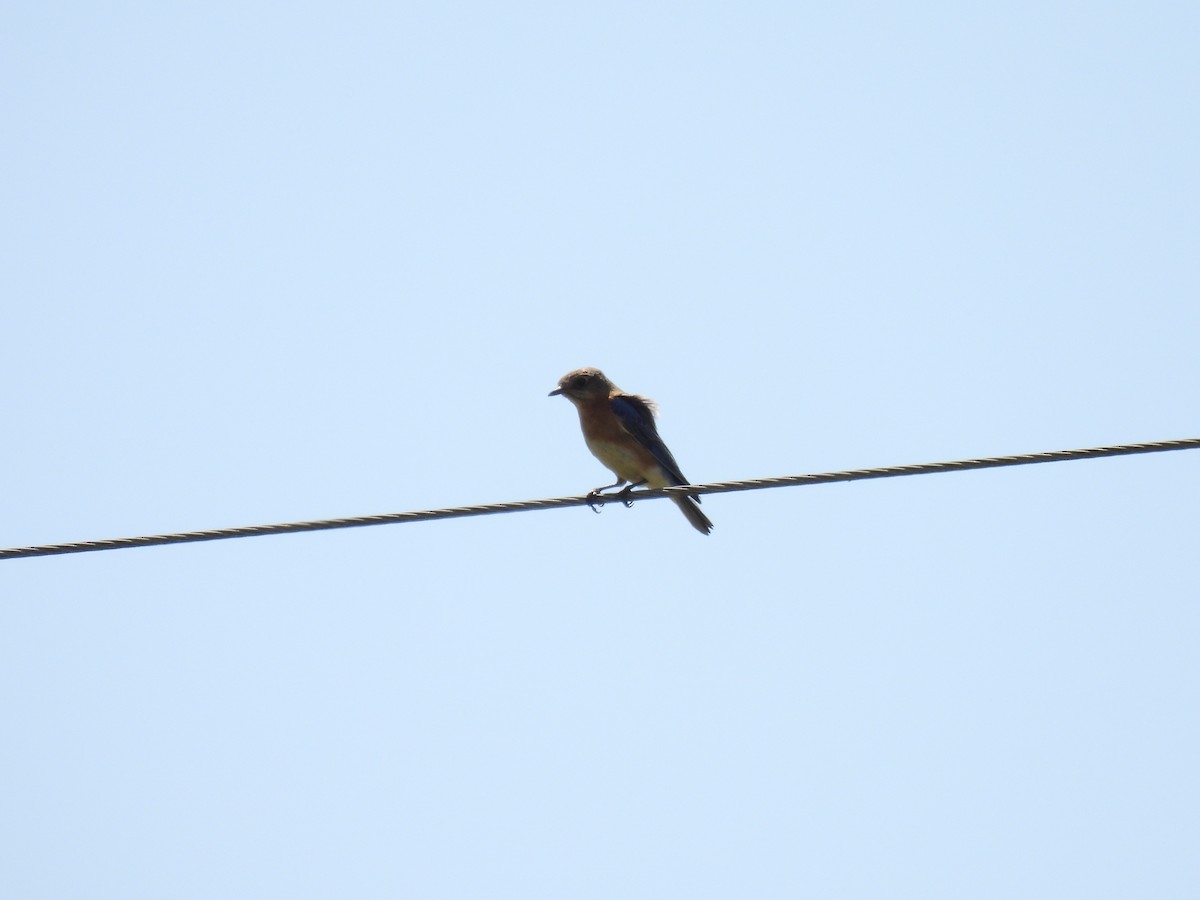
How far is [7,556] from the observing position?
7.15m

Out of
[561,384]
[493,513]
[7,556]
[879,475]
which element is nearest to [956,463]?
[879,475]

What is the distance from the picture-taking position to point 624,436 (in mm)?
10914

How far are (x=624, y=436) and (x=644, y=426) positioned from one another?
22 centimetres

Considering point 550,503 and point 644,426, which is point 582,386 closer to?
point 644,426

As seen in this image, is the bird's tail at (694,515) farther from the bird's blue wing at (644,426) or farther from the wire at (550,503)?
the wire at (550,503)

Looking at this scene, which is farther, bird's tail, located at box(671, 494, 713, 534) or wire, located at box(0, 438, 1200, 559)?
bird's tail, located at box(671, 494, 713, 534)

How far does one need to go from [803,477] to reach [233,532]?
105 inches

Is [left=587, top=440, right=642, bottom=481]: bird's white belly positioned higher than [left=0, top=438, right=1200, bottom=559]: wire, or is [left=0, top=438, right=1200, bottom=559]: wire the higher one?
[left=587, top=440, right=642, bottom=481]: bird's white belly

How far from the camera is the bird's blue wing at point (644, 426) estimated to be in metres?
10.8

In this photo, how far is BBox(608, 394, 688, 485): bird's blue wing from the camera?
10836 millimetres

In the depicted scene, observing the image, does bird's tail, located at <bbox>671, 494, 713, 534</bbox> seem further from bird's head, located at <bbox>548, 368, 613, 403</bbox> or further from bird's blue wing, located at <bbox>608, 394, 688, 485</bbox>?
bird's head, located at <bbox>548, 368, 613, 403</bbox>

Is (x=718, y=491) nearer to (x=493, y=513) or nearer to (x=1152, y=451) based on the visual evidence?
(x=493, y=513)

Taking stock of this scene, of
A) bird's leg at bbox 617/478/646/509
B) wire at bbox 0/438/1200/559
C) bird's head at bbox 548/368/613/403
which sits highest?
bird's head at bbox 548/368/613/403

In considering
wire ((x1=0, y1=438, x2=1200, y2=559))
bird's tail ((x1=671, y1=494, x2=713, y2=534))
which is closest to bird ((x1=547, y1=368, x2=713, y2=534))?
bird's tail ((x1=671, y1=494, x2=713, y2=534))
